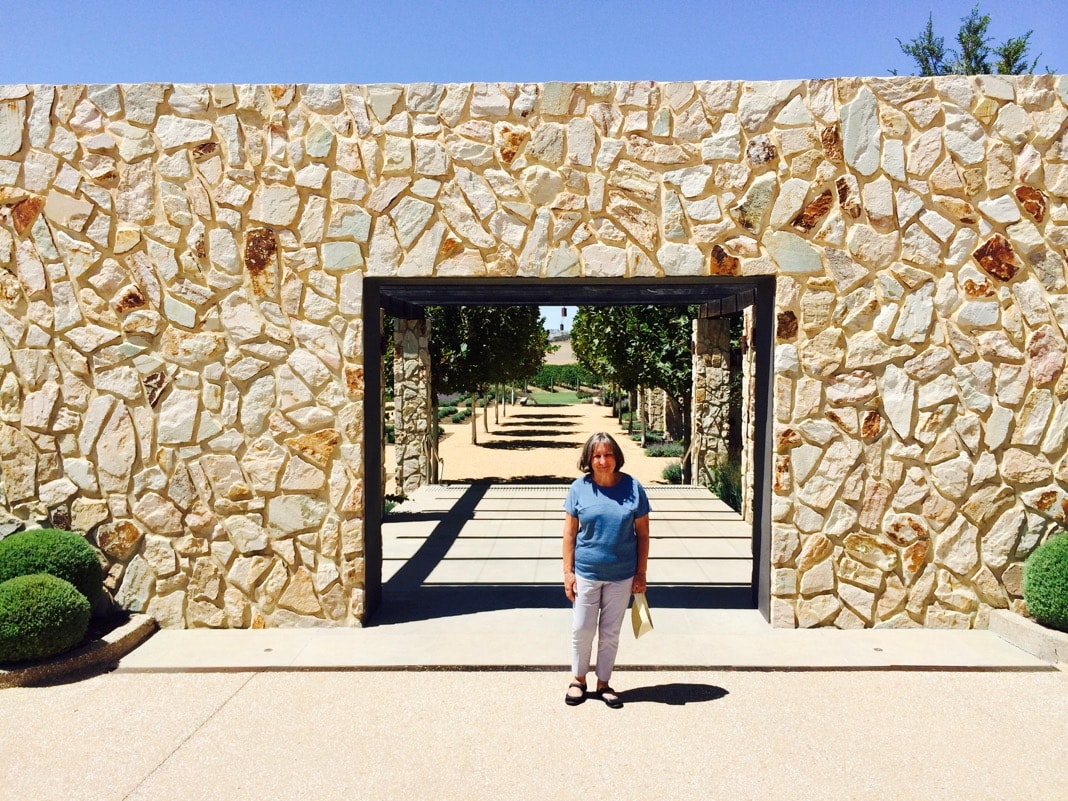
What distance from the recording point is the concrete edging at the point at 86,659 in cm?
582

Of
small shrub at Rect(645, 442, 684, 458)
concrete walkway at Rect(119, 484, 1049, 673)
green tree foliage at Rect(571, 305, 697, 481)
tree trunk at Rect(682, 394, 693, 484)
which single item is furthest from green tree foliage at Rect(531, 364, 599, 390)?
concrete walkway at Rect(119, 484, 1049, 673)

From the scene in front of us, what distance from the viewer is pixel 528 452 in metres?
25.6

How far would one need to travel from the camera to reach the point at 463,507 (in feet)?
44.8

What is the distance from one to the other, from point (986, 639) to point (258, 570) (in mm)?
5806

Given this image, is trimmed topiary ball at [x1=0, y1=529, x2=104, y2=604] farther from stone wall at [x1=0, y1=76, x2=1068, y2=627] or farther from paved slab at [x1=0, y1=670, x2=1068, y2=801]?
paved slab at [x1=0, y1=670, x2=1068, y2=801]

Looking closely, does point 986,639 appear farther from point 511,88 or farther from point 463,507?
point 463,507

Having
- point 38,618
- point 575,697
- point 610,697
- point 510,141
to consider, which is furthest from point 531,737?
point 510,141

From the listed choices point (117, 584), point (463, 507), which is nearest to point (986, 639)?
point (117, 584)

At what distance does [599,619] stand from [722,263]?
9.88 feet

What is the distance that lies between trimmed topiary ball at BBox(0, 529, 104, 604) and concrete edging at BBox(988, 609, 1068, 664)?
7.07 metres

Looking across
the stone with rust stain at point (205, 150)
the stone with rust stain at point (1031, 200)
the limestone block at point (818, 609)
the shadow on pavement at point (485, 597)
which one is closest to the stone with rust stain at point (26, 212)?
the stone with rust stain at point (205, 150)

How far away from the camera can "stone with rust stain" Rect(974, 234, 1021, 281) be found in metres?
6.68

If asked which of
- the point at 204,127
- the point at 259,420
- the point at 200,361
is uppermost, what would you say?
the point at 204,127

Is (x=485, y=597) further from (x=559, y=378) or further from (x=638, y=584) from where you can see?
(x=559, y=378)
